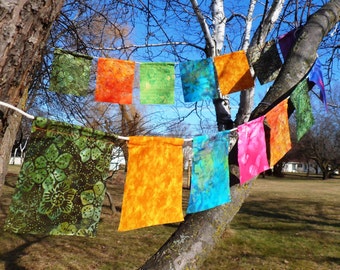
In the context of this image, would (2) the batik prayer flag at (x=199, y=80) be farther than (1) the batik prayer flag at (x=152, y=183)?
Yes

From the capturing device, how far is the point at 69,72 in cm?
287

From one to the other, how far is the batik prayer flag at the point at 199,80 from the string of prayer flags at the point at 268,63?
0.47 meters

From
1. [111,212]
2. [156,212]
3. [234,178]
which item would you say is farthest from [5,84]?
[111,212]

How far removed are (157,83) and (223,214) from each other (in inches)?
52.8

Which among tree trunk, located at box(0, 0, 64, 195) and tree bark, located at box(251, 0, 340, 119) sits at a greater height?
tree bark, located at box(251, 0, 340, 119)

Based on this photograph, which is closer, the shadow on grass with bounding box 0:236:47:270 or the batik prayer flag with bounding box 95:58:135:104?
the batik prayer flag with bounding box 95:58:135:104

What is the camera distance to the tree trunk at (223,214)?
188 centimetres

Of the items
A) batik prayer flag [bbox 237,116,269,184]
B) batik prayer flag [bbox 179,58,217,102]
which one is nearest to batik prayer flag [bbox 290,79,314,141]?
batik prayer flag [bbox 237,116,269,184]

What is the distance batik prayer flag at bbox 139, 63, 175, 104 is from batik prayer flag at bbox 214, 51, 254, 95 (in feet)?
1.34

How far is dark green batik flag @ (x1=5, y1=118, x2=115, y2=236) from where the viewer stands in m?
1.74

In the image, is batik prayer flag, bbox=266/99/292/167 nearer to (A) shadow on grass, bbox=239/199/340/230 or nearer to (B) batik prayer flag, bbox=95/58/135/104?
(B) batik prayer flag, bbox=95/58/135/104

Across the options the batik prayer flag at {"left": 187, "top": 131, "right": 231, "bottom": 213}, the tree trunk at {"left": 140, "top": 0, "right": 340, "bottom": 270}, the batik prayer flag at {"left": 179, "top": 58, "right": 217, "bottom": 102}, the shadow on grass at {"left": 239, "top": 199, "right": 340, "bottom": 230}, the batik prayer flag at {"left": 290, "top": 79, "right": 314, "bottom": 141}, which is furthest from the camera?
the shadow on grass at {"left": 239, "top": 199, "right": 340, "bottom": 230}

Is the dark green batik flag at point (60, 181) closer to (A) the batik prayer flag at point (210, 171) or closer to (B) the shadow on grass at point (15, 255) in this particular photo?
(A) the batik prayer flag at point (210, 171)

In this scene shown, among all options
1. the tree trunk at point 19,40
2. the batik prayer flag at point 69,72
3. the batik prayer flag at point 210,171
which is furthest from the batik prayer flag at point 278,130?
the batik prayer flag at point 69,72
